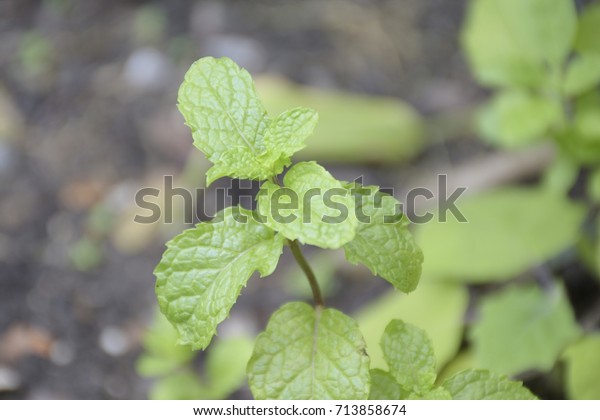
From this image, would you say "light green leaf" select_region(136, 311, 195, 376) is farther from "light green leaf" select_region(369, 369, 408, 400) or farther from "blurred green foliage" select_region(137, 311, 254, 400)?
"light green leaf" select_region(369, 369, 408, 400)

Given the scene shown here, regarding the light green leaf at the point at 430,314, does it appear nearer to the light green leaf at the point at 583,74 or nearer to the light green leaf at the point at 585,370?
the light green leaf at the point at 585,370

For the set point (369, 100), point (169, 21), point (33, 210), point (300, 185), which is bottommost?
point (33, 210)

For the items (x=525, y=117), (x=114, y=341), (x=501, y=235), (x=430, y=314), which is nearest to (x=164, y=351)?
(x=114, y=341)

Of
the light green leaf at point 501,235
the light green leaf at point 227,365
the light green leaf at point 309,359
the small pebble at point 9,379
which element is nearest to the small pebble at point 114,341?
the small pebble at point 9,379

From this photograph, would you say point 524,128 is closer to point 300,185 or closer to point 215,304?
point 300,185
